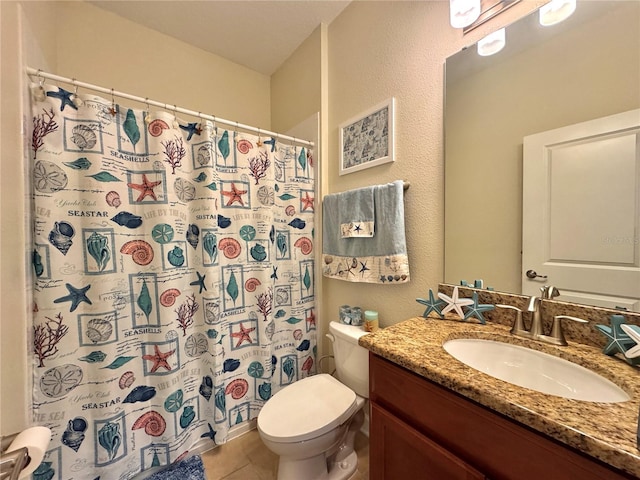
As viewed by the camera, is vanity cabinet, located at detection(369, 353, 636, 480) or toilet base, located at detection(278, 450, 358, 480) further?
toilet base, located at detection(278, 450, 358, 480)

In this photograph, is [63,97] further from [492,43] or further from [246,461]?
[246,461]

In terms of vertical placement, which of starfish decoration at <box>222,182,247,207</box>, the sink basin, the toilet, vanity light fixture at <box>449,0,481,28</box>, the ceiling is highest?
the ceiling

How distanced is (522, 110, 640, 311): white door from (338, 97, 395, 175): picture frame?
0.60 metres

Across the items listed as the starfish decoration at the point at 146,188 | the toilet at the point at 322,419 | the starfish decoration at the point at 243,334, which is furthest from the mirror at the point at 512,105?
the starfish decoration at the point at 146,188

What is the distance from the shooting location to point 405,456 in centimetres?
73

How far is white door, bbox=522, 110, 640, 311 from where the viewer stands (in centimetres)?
71

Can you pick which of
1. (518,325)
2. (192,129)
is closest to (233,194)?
(192,129)

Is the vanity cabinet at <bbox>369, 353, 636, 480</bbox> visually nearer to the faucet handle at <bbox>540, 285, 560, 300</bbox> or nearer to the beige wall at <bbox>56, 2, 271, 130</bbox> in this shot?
the faucet handle at <bbox>540, 285, 560, 300</bbox>

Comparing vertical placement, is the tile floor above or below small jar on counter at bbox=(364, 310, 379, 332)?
below

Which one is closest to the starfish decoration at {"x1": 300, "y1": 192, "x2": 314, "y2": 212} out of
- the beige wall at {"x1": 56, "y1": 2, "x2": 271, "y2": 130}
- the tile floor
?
the beige wall at {"x1": 56, "y1": 2, "x2": 271, "y2": 130}

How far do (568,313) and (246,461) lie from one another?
1626 millimetres

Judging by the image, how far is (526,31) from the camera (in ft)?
2.92

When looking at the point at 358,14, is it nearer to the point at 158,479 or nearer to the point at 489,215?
the point at 489,215

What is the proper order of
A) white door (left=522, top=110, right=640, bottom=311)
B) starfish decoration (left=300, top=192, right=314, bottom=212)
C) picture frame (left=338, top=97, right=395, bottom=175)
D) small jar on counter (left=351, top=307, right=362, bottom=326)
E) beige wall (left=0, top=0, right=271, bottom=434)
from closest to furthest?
1. white door (left=522, top=110, right=640, bottom=311)
2. beige wall (left=0, top=0, right=271, bottom=434)
3. picture frame (left=338, top=97, right=395, bottom=175)
4. small jar on counter (left=351, top=307, right=362, bottom=326)
5. starfish decoration (left=300, top=192, right=314, bottom=212)
